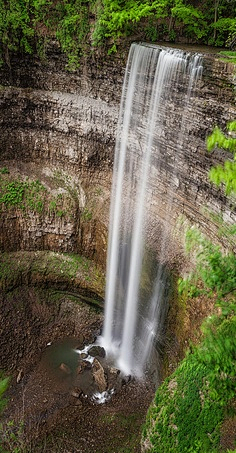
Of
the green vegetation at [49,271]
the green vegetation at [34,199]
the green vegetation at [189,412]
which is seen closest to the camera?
the green vegetation at [189,412]

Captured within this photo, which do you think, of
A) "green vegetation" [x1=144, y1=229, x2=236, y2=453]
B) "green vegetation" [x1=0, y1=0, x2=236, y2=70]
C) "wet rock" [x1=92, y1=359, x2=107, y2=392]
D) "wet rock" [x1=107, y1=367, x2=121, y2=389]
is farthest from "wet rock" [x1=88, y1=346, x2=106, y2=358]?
"green vegetation" [x1=0, y1=0, x2=236, y2=70]

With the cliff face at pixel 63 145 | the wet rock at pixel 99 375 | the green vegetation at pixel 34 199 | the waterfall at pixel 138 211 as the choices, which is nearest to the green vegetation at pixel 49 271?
the cliff face at pixel 63 145

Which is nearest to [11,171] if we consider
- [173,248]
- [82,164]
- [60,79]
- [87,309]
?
[82,164]

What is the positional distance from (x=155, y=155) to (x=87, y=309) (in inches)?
288

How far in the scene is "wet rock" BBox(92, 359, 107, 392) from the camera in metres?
13.2

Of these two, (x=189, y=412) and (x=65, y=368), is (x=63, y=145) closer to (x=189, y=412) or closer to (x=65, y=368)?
(x=65, y=368)

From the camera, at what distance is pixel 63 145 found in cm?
1638

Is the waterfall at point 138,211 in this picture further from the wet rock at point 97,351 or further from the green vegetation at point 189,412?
the green vegetation at point 189,412

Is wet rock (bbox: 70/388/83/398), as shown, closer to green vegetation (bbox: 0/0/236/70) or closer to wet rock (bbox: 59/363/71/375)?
wet rock (bbox: 59/363/71/375)

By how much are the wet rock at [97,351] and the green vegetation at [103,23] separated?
36.1 ft

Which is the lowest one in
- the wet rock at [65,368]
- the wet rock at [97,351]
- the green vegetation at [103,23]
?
the wet rock at [65,368]

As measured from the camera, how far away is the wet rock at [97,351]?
14.6m

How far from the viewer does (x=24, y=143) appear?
55.2 feet

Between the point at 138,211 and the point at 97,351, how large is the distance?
5.66 metres
